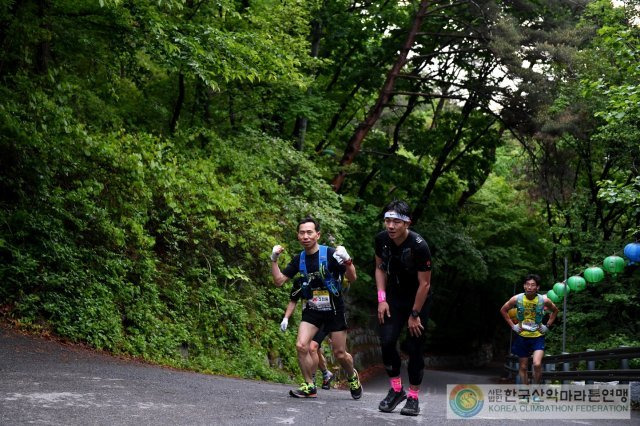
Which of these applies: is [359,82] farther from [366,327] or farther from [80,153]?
[80,153]

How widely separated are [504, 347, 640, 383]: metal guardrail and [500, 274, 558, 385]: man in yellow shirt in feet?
3.88

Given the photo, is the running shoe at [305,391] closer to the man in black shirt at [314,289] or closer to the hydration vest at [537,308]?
the man in black shirt at [314,289]

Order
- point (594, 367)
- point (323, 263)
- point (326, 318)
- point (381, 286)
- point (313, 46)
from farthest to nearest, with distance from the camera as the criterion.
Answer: point (313, 46) < point (594, 367) < point (326, 318) < point (323, 263) < point (381, 286)

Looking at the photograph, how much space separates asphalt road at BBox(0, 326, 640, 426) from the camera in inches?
251

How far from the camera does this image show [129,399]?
287 inches

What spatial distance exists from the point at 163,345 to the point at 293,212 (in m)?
5.92

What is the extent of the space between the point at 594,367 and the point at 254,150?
8643mm

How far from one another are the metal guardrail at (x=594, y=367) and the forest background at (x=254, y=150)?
8.37ft

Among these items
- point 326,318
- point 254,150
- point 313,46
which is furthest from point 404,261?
point 313,46

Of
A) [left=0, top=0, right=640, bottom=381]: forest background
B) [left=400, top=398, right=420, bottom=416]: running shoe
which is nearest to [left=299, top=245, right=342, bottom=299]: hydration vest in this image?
[left=400, top=398, right=420, bottom=416]: running shoe

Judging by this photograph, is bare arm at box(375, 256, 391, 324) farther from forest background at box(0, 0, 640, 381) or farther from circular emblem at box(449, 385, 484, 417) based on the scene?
forest background at box(0, 0, 640, 381)

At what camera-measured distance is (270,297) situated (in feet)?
55.1

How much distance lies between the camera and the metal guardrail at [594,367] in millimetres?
11481

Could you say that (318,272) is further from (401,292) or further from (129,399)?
(129,399)
